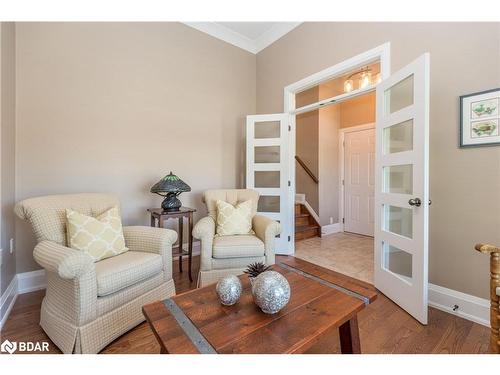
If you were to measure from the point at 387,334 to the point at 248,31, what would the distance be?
3.89m

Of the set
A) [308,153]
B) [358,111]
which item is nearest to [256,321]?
[308,153]

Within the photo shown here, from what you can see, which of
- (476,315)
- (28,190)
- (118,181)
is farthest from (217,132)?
(476,315)

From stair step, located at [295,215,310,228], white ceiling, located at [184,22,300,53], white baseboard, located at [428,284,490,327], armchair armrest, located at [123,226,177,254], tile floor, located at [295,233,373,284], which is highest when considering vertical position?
white ceiling, located at [184,22,300,53]

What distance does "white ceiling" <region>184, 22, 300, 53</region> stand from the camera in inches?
127

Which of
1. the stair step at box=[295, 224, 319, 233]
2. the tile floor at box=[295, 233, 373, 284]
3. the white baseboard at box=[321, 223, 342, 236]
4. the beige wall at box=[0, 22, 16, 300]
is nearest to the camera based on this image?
the beige wall at box=[0, 22, 16, 300]

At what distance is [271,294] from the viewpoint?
3.47 feet

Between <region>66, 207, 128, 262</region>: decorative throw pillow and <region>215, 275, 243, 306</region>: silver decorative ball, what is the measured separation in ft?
3.47

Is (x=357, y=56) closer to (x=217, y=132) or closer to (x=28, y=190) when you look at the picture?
(x=217, y=132)

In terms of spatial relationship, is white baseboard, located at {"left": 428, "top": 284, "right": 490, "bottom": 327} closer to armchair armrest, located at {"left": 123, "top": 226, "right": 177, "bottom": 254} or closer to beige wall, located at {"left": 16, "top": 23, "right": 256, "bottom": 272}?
armchair armrest, located at {"left": 123, "top": 226, "right": 177, "bottom": 254}

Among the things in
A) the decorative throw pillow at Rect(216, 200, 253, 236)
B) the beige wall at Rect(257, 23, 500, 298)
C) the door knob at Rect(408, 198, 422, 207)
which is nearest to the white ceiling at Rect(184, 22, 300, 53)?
the beige wall at Rect(257, 23, 500, 298)
